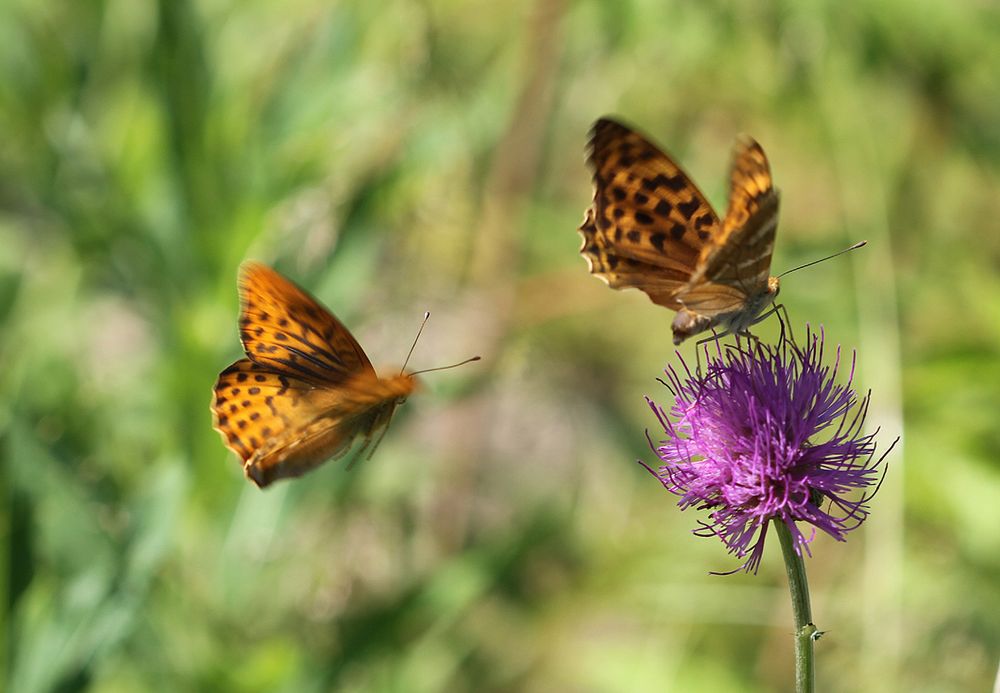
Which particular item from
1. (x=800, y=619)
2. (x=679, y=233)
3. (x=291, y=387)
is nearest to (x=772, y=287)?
(x=679, y=233)

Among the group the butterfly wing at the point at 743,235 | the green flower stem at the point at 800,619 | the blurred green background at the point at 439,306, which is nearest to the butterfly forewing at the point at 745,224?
the butterfly wing at the point at 743,235

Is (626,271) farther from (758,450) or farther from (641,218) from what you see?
(758,450)

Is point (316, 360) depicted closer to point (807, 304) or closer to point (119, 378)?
point (807, 304)

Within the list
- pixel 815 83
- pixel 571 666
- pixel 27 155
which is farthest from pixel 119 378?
pixel 815 83

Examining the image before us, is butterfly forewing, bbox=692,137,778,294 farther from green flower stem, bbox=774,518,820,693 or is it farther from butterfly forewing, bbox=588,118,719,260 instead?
green flower stem, bbox=774,518,820,693

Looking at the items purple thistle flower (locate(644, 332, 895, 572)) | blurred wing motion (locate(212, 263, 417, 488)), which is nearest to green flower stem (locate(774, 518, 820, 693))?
purple thistle flower (locate(644, 332, 895, 572))
